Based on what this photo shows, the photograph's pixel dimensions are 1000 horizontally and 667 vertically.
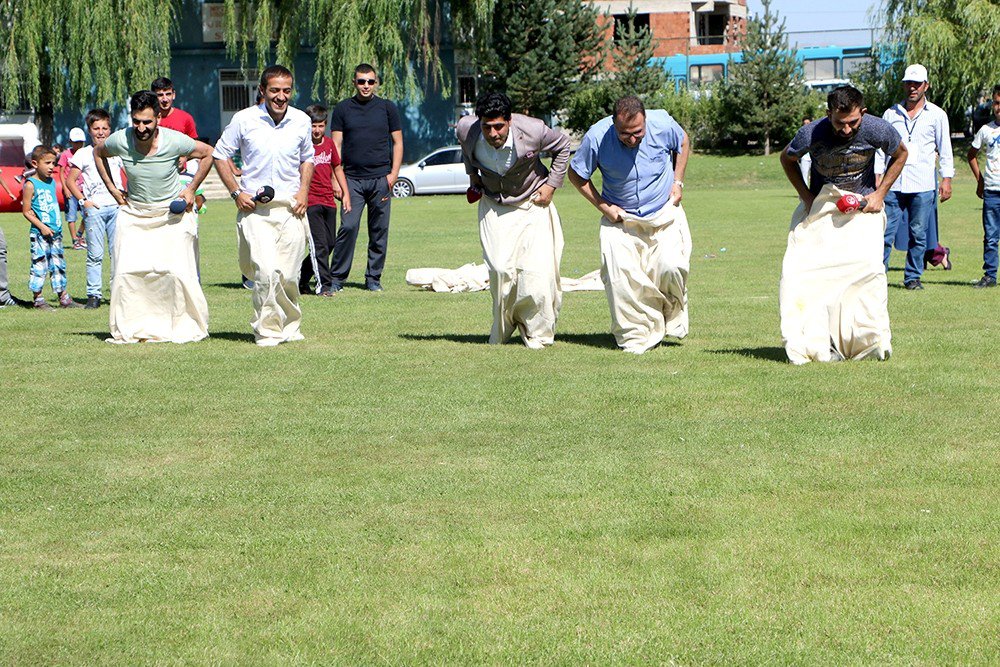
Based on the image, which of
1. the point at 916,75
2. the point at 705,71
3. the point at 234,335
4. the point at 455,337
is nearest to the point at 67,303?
the point at 234,335

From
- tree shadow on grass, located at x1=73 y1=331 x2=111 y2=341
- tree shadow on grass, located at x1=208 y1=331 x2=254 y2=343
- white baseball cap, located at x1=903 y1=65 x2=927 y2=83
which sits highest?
white baseball cap, located at x1=903 y1=65 x2=927 y2=83

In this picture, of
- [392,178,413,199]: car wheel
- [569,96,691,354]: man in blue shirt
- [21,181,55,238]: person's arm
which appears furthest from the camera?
[392,178,413,199]: car wheel

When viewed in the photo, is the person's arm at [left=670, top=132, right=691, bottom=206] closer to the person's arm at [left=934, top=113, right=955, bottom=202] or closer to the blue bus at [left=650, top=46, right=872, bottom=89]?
the person's arm at [left=934, top=113, right=955, bottom=202]

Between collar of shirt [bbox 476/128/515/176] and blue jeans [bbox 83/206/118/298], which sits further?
blue jeans [bbox 83/206/118/298]

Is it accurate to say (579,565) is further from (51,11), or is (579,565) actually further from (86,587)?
(51,11)

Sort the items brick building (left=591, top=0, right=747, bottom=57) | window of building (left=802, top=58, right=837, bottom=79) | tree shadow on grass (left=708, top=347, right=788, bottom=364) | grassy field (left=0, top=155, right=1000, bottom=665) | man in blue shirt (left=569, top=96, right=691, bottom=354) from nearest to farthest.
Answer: grassy field (left=0, top=155, right=1000, bottom=665)
tree shadow on grass (left=708, top=347, right=788, bottom=364)
man in blue shirt (left=569, top=96, right=691, bottom=354)
window of building (left=802, top=58, right=837, bottom=79)
brick building (left=591, top=0, right=747, bottom=57)

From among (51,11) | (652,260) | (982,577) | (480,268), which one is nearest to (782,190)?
(51,11)

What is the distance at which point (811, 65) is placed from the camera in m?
62.0

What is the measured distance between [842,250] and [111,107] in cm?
4639

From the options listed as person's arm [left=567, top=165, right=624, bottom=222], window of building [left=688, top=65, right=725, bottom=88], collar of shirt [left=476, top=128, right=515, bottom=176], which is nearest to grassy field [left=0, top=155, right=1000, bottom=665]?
person's arm [left=567, top=165, right=624, bottom=222]

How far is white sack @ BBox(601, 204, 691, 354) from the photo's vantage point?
1109cm

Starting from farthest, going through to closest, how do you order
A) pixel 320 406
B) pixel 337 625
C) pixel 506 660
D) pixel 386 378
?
pixel 386 378 → pixel 320 406 → pixel 337 625 → pixel 506 660

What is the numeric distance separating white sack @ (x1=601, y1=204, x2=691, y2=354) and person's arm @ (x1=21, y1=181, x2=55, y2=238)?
21.6 feet

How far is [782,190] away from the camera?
41.8 metres
